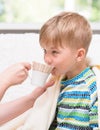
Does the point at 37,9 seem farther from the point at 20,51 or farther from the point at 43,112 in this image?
the point at 43,112

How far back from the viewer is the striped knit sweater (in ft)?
4.17

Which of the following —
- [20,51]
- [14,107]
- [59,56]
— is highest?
[59,56]

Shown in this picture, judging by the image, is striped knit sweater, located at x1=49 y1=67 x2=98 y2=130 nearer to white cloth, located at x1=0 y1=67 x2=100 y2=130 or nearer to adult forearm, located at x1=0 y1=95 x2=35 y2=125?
white cloth, located at x1=0 y1=67 x2=100 y2=130

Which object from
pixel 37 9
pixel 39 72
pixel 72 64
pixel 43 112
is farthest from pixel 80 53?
pixel 37 9

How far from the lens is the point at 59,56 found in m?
1.27

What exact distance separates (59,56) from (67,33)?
0.09 meters

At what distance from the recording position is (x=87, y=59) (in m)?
1.43

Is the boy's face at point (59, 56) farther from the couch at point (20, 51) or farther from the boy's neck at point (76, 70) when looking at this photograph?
the couch at point (20, 51)

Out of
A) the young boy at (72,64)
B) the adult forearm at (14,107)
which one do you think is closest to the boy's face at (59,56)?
the young boy at (72,64)

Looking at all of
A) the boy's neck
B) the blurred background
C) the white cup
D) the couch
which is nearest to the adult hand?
the white cup

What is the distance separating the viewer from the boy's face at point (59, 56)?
4.16 ft

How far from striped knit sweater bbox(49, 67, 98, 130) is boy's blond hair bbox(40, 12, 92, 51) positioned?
133 millimetres

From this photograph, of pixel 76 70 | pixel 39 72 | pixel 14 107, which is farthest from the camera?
pixel 14 107

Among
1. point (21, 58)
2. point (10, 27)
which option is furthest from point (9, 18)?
point (21, 58)
